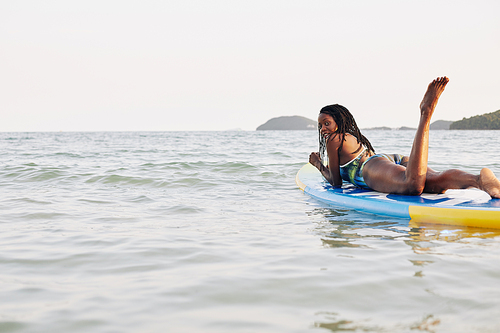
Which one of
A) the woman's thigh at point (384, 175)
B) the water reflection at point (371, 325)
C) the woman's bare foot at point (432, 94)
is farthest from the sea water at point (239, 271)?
the woman's bare foot at point (432, 94)

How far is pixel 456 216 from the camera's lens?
358 centimetres

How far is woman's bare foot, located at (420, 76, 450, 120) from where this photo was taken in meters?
3.59

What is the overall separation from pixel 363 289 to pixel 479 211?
1886 millimetres

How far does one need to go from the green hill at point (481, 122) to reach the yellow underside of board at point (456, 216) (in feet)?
273

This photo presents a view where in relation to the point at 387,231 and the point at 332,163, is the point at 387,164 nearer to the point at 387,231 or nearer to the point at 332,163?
the point at 332,163

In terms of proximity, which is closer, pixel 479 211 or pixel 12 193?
pixel 479 211

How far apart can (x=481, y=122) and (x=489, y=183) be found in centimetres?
8805

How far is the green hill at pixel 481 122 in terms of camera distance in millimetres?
75713

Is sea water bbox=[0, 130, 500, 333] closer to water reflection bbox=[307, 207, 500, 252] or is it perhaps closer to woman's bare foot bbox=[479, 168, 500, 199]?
water reflection bbox=[307, 207, 500, 252]

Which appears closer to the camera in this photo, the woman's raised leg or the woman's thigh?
the woman's raised leg

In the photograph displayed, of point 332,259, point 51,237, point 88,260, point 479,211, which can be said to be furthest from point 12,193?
point 479,211

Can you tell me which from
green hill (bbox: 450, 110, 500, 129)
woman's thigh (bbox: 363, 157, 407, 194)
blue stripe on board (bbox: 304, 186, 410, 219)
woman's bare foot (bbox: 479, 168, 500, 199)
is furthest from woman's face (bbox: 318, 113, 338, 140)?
green hill (bbox: 450, 110, 500, 129)

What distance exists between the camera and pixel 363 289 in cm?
219

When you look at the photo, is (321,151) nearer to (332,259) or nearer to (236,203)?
(236,203)
